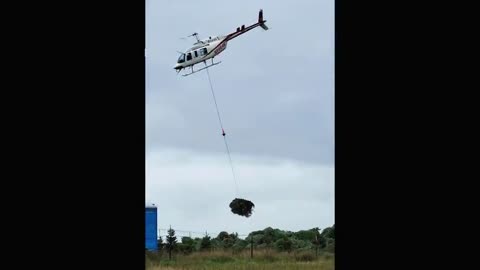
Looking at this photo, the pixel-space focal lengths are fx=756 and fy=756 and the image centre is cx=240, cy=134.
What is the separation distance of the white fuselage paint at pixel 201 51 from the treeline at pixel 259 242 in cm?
483

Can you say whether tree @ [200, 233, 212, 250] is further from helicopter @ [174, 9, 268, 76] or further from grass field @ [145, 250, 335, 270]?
helicopter @ [174, 9, 268, 76]

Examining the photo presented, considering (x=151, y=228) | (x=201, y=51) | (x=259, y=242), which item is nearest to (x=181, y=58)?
(x=201, y=51)

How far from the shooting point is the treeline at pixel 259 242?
12461mm

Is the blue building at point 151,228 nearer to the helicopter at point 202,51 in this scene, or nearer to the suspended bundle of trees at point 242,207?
the suspended bundle of trees at point 242,207

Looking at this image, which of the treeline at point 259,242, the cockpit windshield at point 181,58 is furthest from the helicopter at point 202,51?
the treeline at point 259,242

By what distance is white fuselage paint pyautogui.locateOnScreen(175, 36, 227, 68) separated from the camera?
17.1 metres

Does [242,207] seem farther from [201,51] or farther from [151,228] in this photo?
[201,51]

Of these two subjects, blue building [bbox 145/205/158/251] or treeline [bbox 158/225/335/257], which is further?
treeline [bbox 158/225/335/257]

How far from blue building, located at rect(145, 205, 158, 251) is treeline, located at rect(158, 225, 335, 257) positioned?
0.76 m

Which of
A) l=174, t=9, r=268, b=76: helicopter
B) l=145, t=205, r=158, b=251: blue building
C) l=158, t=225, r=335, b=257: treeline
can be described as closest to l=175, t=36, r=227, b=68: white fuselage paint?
l=174, t=9, r=268, b=76: helicopter

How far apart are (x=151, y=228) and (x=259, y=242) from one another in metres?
3.92
